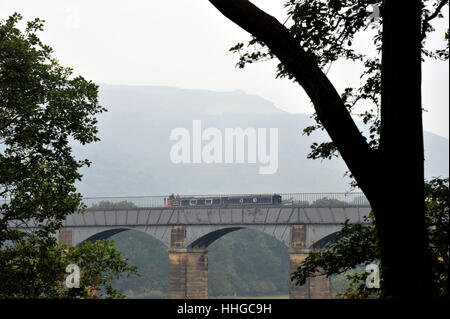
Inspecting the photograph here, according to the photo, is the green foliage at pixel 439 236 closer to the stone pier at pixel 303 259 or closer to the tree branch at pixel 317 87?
the tree branch at pixel 317 87

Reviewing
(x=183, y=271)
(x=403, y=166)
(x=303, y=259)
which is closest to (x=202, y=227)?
(x=183, y=271)

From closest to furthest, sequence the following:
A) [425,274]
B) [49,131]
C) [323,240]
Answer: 1. [425,274]
2. [49,131]
3. [323,240]

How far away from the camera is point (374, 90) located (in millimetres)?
9750

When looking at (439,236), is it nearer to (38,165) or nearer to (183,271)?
(38,165)

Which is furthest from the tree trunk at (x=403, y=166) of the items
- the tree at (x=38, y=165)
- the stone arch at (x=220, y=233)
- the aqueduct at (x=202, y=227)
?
the stone arch at (x=220, y=233)

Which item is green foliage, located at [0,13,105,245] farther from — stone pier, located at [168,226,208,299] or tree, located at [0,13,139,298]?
stone pier, located at [168,226,208,299]

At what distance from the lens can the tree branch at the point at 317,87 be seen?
19.3ft

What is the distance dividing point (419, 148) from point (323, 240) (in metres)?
39.6

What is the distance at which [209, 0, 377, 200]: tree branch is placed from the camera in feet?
19.3

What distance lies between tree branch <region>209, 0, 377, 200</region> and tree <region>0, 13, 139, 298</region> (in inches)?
324

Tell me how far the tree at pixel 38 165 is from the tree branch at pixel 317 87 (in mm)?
8231
